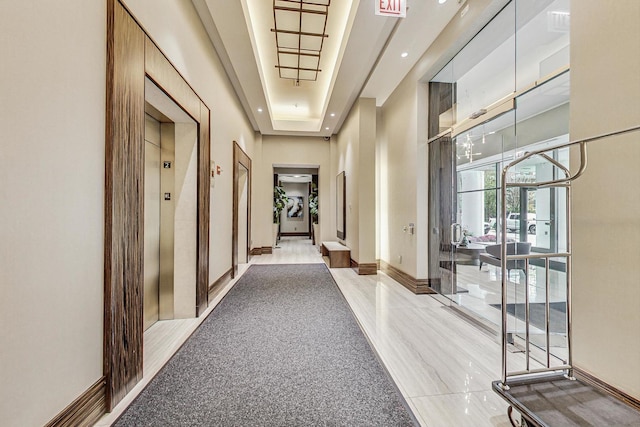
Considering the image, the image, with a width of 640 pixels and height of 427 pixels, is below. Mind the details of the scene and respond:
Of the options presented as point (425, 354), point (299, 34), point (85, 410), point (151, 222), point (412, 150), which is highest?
point (299, 34)

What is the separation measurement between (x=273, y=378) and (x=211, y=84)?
12.8 ft

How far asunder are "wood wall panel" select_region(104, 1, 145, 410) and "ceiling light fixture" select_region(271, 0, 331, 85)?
258 centimetres

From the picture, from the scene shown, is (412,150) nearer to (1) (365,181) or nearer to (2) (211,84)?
(1) (365,181)

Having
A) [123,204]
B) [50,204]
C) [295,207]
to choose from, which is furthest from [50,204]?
[295,207]

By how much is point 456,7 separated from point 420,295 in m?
→ 3.89

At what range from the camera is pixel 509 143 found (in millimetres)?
3025

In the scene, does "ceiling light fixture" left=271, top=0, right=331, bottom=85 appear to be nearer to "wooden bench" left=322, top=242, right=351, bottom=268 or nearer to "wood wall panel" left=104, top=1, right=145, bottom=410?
"wood wall panel" left=104, top=1, right=145, bottom=410

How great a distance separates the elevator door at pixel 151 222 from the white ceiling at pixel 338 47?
1.68 m

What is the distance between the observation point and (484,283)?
3.70m

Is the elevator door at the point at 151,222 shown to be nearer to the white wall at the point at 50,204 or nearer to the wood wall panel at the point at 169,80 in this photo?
the wood wall panel at the point at 169,80

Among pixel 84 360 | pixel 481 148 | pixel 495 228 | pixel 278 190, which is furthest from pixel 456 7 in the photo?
pixel 278 190

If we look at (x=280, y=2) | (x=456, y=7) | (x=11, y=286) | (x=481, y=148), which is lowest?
(x=11, y=286)

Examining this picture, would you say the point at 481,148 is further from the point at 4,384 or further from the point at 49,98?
the point at 4,384

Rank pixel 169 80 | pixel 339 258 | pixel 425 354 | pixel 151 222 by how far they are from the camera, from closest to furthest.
Answer: pixel 425 354
pixel 169 80
pixel 151 222
pixel 339 258
